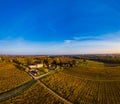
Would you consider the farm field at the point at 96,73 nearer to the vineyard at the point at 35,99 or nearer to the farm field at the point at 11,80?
the farm field at the point at 11,80

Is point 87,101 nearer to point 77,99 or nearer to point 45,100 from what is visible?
point 77,99

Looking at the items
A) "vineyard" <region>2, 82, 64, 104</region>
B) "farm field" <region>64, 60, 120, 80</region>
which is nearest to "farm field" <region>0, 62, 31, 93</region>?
"vineyard" <region>2, 82, 64, 104</region>

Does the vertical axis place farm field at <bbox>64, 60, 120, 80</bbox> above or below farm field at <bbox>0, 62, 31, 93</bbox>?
below

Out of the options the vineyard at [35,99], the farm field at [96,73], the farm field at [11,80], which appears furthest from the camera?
the farm field at [96,73]

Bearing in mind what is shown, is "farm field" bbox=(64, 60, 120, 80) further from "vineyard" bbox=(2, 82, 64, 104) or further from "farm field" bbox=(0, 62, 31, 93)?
"vineyard" bbox=(2, 82, 64, 104)

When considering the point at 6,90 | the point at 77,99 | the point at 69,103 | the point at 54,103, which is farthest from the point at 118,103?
the point at 6,90

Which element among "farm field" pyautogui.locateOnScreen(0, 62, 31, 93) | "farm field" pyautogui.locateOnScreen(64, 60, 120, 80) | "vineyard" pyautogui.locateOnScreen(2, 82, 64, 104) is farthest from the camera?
"farm field" pyautogui.locateOnScreen(64, 60, 120, 80)

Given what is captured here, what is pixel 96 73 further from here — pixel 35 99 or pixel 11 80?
pixel 35 99

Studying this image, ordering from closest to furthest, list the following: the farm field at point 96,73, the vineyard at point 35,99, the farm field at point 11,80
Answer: the vineyard at point 35,99 < the farm field at point 11,80 < the farm field at point 96,73

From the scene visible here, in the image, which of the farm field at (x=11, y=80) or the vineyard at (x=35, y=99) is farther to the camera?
the farm field at (x=11, y=80)

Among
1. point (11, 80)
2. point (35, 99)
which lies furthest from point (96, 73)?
point (35, 99)

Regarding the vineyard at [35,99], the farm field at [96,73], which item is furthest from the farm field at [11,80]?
the farm field at [96,73]
